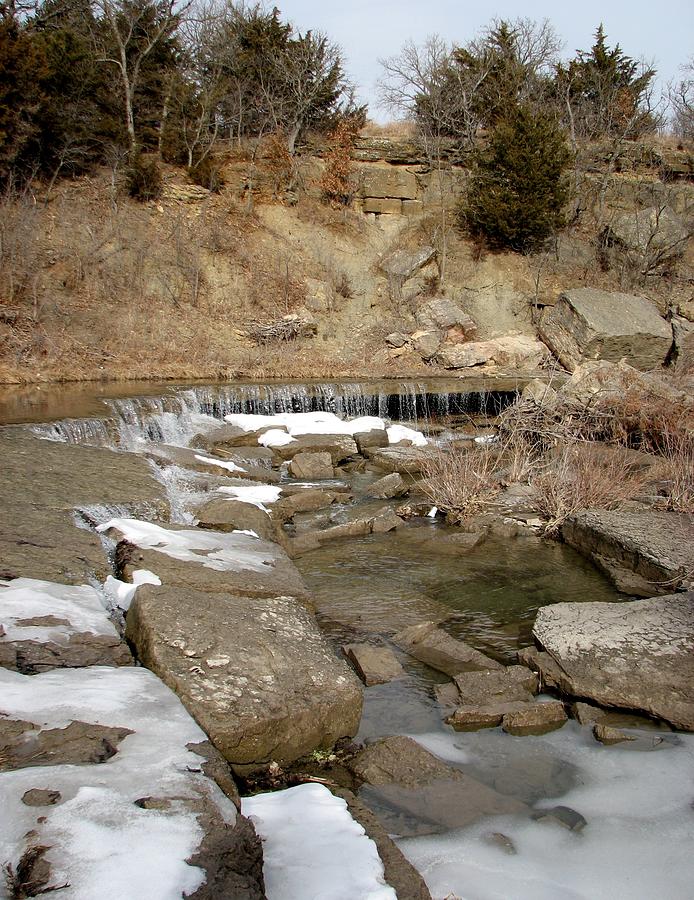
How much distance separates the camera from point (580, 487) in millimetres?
8461

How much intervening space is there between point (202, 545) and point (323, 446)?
6640 mm

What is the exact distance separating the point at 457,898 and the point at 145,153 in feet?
84.4

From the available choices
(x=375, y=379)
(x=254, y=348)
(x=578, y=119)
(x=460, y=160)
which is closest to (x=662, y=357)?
(x=375, y=379)

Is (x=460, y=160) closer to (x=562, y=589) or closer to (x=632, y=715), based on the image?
(x=562, y=589)

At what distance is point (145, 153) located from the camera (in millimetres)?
24500

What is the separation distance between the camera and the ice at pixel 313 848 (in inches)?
98.7

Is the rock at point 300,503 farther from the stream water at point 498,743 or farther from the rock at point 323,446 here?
the rock at point 323,446

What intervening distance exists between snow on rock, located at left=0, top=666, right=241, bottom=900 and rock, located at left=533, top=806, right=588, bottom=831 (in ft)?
5.89

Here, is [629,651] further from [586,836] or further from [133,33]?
[133,33]

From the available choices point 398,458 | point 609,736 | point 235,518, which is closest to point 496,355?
point 398,458

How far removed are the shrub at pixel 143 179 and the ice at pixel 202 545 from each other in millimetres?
19304

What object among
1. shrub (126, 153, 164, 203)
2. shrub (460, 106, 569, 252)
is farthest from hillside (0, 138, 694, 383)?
shrub (460, 106, 569, 252)

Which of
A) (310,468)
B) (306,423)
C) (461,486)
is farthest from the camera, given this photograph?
(306,423)

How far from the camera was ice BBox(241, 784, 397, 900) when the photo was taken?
2.51 m
